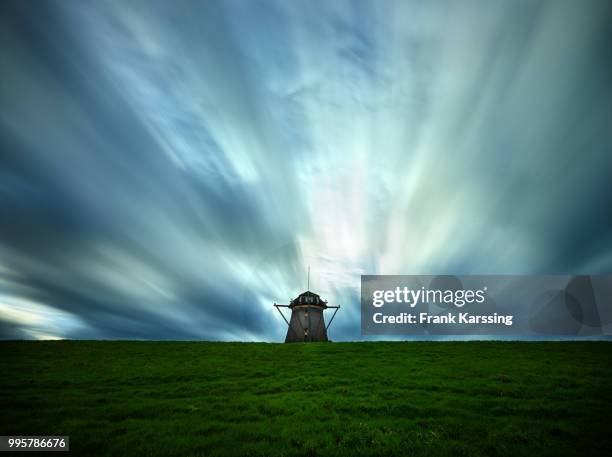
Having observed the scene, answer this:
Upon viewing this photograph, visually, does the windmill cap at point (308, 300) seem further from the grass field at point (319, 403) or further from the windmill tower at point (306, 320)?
the grass field at point (319, 403)

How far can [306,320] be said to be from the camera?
188 ft

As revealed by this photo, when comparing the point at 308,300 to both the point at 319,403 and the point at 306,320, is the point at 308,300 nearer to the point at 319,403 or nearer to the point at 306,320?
the point at 306,320

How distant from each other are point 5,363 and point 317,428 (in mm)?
31176

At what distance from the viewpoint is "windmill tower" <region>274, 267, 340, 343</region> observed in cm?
5631

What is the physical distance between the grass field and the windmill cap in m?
28.9

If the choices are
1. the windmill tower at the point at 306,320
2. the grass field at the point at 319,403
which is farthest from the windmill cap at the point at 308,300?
the grass field at the point at 319,403

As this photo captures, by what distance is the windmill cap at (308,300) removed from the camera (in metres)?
59.2

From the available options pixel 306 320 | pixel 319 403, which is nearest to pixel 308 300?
pixel 306 320

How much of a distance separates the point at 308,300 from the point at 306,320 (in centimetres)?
393

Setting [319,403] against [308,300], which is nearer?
[319,403]

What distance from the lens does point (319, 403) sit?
15.5m

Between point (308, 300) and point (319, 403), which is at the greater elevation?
point (308, 300)

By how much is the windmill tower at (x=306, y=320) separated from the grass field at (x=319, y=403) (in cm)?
2692

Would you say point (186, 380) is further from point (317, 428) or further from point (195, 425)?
point (317, 428)
